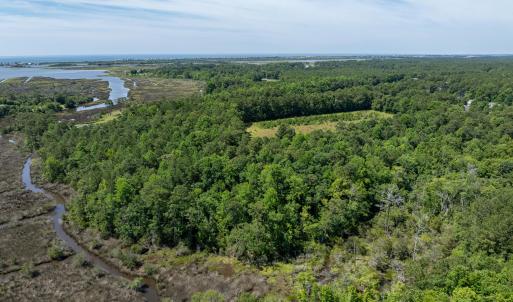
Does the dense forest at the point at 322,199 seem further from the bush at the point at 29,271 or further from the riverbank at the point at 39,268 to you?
the bush at the point at 29,271

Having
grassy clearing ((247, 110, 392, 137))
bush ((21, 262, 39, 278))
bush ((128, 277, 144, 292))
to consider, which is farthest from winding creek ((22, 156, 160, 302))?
grassy clearing ((247, 110, 392, 137))

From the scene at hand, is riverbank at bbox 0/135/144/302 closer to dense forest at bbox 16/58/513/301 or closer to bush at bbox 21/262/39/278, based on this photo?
bush at bbox 21/262/39/278

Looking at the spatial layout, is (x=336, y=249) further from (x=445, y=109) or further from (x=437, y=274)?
(x=445, y=109)

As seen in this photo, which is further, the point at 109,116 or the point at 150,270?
the point at 109,116

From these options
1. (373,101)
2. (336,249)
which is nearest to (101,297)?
(336,249)

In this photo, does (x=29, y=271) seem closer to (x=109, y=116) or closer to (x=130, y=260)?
(x=130, y=260)

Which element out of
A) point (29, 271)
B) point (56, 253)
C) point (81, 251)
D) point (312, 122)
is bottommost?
point (81, 251)

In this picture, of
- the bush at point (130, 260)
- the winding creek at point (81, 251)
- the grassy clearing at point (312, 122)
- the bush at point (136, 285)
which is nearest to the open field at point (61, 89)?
the grassy clearing at point (312, 122)

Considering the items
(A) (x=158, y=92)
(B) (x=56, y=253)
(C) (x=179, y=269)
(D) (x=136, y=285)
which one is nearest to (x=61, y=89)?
(A) (x=158, y=92)
